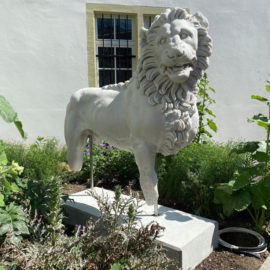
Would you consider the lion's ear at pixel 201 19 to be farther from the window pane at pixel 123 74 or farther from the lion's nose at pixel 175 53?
the window pane at pixel 123 74

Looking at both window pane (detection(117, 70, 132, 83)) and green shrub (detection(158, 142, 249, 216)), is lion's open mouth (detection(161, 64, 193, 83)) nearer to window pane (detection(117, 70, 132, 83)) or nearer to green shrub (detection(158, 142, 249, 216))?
green shrub (detection(158, 142, 249, 216))

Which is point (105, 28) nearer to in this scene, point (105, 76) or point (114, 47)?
point (114, 47)

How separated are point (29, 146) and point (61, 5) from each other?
8.80 feet

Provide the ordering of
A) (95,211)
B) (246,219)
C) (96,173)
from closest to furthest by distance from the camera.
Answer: (95,211)
(246,219)
(96,173)

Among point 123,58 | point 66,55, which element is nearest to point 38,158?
point 66,55

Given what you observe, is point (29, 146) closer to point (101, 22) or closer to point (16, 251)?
point (101, 22)

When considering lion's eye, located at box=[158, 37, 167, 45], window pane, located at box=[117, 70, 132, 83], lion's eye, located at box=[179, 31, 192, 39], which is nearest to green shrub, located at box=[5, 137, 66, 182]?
window pane, located at box=[117, 70, 132, 83]

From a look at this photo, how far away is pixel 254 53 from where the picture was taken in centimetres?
647

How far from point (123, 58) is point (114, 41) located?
0.40 meters

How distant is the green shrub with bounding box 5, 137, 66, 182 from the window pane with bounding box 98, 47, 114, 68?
6.59 ft

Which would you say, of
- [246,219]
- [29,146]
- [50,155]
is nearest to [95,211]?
[246,219]

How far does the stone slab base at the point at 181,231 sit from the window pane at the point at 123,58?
3.94m

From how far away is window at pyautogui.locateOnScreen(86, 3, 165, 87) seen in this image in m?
5.59

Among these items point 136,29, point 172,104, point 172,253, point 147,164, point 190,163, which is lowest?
point 172,253
